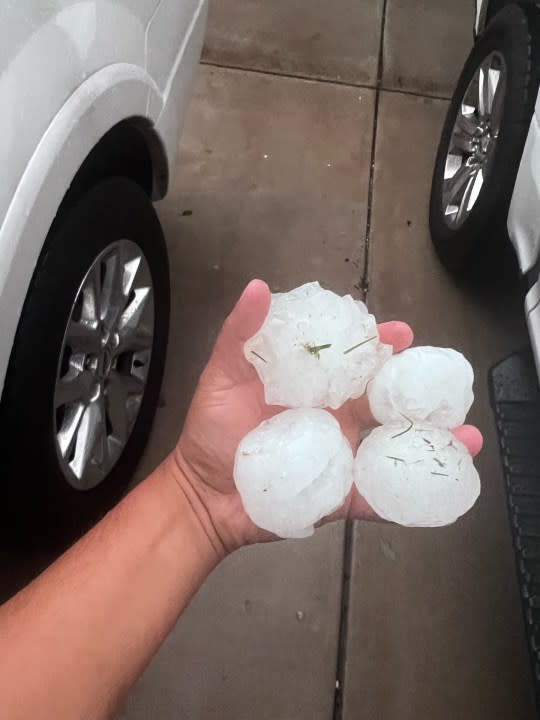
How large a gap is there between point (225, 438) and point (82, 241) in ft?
1.53

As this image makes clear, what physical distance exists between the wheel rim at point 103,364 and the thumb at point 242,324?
0.35 meters

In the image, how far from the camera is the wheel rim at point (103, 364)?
1.43m

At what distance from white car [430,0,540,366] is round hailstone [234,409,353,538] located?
721 millimetres

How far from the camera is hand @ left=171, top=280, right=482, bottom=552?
1.20 meters

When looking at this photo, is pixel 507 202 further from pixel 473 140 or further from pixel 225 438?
pixel 225 438

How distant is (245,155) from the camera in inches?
103

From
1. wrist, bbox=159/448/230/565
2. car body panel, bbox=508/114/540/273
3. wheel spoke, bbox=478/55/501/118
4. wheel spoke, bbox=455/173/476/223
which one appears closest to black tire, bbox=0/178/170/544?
wrist, bbox=159/448/230/565

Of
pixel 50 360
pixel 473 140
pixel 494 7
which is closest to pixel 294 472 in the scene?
pixel 50 360

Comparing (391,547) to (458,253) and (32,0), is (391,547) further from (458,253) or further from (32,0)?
(32,0)

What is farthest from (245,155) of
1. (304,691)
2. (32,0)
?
(304,691)

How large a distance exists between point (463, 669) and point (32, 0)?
172 cm

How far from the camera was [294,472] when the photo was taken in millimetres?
1049

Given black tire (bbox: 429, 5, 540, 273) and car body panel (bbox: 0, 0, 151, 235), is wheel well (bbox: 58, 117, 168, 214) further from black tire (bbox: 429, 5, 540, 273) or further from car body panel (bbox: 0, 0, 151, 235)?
black tire (bbox: 429, 5, 540, 273)

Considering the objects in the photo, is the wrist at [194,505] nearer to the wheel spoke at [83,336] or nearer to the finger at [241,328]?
the finger at [241,328]
